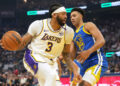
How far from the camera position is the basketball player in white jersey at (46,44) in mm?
3898

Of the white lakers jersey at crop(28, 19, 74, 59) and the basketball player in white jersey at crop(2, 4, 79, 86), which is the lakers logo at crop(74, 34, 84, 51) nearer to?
the basketball player in white jersey at crop(2, 4, 79, 86)

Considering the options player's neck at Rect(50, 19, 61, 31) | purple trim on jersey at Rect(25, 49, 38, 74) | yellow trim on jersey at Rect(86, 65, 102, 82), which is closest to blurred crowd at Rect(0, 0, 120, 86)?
yellow trim on jersey at Rect(86, 65, 102, 82)

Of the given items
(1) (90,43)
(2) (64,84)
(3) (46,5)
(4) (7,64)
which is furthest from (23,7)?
(1) (90,43)

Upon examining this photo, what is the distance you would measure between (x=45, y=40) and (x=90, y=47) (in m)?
1.06

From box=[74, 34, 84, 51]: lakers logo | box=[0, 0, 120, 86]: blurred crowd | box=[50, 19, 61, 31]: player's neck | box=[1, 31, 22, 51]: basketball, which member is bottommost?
box=[0, 0, 120, 86]: blurred crowd

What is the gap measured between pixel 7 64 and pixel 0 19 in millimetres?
9268

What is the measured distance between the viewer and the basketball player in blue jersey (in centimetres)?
439

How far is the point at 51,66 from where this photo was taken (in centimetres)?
401

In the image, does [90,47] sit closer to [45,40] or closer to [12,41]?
[45,40]

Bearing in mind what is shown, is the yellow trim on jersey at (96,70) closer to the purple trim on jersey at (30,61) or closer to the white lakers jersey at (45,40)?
the white lakers jersey at (45,40)

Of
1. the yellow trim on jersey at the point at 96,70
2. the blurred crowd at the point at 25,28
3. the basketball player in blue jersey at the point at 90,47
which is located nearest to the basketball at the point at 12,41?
the basketball player in blue jersey at the point at 90,47

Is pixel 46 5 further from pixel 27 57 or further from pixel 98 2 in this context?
pixel 27 57

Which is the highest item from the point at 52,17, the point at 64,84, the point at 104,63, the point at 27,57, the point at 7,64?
the point at 52,17

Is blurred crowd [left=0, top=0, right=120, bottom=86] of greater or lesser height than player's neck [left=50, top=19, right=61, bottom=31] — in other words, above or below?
below
